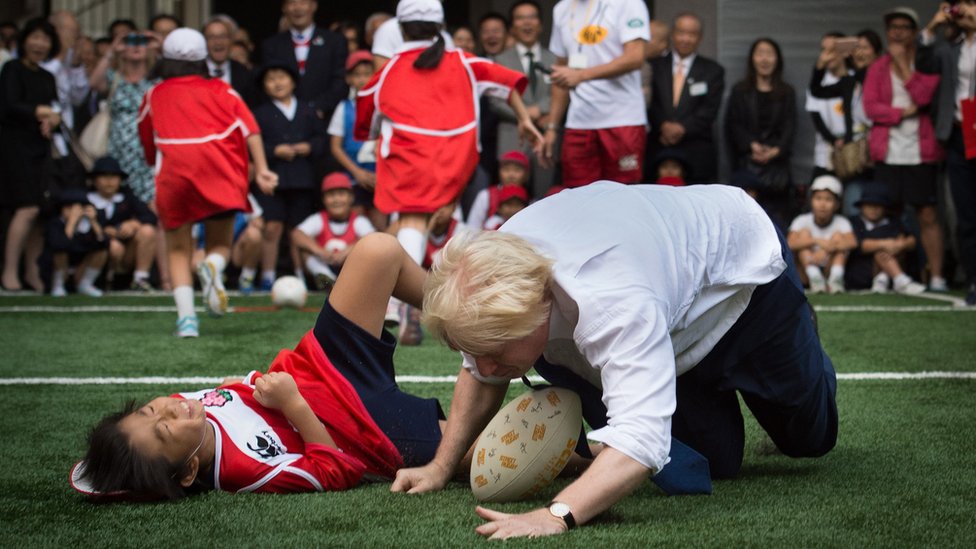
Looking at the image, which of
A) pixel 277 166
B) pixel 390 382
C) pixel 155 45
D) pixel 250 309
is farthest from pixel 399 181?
pixel 155 45

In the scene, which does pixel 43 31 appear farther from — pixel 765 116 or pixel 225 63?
pixel 765 116

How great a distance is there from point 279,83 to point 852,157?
189 inches

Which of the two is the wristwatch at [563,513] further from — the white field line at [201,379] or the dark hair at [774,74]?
the dark hair at [774,74]

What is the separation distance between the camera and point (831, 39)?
411 inches

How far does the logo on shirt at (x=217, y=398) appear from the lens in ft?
11.2

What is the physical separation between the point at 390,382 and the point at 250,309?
5190mm

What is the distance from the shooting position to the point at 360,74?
10391 millimetres

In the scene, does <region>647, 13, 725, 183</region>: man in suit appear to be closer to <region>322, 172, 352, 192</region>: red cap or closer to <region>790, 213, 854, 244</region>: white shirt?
<region>790, 213, 854, 244</region>: white shirt

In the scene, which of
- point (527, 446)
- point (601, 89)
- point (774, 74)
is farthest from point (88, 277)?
point (527, 446)

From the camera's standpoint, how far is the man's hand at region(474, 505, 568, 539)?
271 cm

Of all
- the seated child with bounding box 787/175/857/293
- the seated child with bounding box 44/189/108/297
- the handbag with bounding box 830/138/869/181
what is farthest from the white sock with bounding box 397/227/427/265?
the handbag with bounding box 830/138/869/181

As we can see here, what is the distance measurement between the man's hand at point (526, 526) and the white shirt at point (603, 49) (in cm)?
550

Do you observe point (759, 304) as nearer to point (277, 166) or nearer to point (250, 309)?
point (250, 309)

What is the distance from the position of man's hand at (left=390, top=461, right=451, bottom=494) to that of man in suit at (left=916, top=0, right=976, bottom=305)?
19.9 ft
